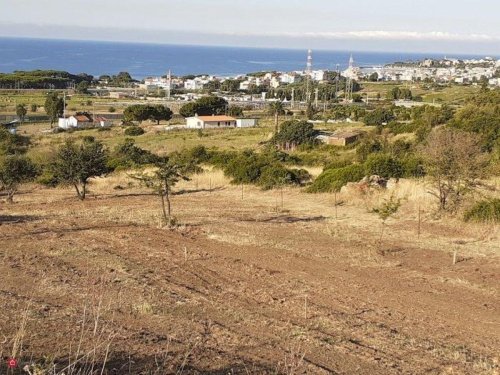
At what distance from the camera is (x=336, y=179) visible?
2545cm

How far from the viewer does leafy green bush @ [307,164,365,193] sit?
2486 cm

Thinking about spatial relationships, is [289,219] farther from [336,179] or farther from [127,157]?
[127,157]

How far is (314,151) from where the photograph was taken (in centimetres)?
4309

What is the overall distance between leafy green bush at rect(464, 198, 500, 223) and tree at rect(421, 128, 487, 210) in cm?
101

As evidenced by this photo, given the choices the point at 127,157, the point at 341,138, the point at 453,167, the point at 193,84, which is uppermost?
the point at 453,167

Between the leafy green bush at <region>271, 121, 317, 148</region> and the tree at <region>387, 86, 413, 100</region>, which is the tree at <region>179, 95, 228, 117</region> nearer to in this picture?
the tree at <region>387, 86, 413, 100</region>

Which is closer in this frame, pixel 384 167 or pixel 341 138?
pixel 384 167

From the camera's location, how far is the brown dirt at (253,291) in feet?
25.6

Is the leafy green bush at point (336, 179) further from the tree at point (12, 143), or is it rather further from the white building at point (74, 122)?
the white building at point (74, 122)

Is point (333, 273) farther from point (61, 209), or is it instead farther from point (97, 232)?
point (61, 209)

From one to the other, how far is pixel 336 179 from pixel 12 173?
13283 millimetres

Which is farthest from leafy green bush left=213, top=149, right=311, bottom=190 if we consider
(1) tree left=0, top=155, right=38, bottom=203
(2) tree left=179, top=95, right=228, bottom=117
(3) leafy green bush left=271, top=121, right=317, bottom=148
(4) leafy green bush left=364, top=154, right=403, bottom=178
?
(2) tree left=179, top=95, right=228, bottom=117

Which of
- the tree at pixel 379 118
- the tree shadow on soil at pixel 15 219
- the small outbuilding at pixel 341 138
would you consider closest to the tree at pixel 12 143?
the small outbuilding at pixel 341 138

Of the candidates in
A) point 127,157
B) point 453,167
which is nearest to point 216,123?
point 127,157
